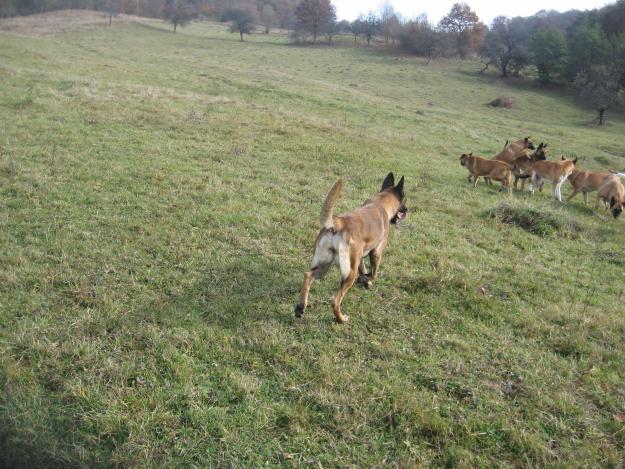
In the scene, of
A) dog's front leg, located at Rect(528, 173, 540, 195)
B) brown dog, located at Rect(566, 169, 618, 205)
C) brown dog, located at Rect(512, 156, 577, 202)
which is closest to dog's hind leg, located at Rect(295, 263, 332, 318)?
brown dog, located at Rect(512, 156, 577, 202)

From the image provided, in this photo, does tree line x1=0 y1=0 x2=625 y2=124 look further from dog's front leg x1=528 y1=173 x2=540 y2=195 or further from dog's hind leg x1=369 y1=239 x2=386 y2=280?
dog's hind leg x1=369 y1=239 x2=386 y2=280

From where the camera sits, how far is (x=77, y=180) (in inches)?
365

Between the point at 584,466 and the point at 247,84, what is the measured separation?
26366 millimetres

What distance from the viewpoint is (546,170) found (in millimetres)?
13031

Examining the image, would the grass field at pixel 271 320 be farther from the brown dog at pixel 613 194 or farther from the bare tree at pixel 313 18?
the bare tree at pixel 313 18

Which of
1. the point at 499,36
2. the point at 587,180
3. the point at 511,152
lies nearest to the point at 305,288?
the point at 587,180

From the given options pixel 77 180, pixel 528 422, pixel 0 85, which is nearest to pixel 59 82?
pixel 0 85

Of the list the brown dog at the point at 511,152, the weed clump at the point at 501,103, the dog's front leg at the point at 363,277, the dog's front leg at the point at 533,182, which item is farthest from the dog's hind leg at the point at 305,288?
the weed clump at the point at 501,103

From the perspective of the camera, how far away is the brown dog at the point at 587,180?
40.4 ft

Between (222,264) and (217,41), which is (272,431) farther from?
(217,41)

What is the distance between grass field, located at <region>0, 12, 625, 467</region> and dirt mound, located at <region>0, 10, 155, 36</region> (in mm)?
48572

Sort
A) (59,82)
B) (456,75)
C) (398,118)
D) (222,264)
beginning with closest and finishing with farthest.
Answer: (222,264) → (59,82) → (398,118) → (456,75)

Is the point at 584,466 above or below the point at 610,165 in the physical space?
below

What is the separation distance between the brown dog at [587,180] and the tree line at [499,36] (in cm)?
2713
